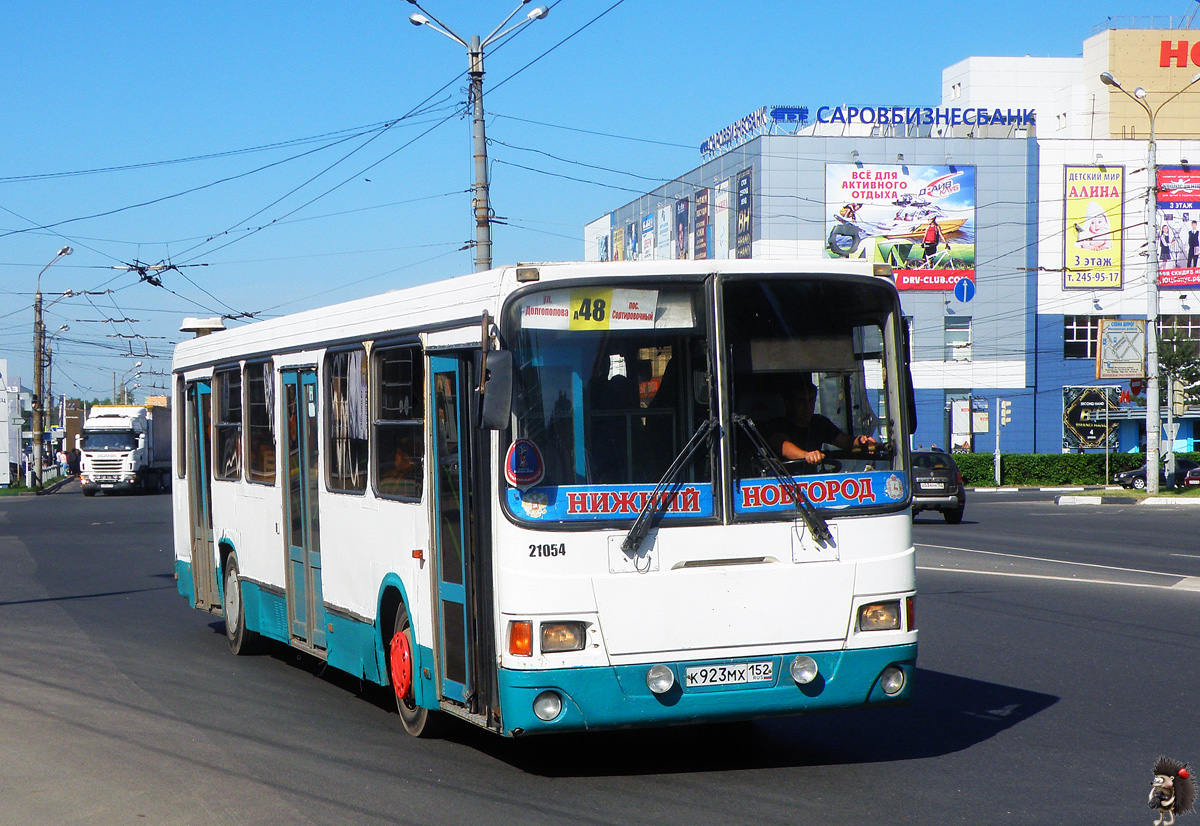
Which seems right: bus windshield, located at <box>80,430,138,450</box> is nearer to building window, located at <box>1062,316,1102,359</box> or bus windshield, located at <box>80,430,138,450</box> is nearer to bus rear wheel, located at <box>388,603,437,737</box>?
building window, located at <box>1062,316,1102,359</box>

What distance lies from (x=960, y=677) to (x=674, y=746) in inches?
120

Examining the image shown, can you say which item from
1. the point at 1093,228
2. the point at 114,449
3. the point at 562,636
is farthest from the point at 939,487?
the point at 1093,228

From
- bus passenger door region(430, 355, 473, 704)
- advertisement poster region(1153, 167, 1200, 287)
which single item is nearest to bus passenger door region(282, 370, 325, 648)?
bus passenger door region(430, 355, 473, 704)

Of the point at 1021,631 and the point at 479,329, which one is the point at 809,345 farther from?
the point at 1021,631

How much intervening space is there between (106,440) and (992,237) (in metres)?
41.3

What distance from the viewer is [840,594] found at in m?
6.96

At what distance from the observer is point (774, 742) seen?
25.8 ft

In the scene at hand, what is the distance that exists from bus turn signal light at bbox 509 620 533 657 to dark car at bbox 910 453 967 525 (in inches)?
1000

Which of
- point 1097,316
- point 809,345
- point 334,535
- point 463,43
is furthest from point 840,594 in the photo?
point 1097,316

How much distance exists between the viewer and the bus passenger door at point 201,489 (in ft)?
41.3

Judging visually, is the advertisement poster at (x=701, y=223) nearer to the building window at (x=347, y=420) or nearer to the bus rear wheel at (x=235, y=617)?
the bus rear wheel at (x=235, y=617)

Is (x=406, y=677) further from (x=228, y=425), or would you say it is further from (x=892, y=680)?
(x=228, y=425)

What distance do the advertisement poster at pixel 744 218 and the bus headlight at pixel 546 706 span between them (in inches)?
2510

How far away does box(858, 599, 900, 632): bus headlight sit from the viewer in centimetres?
701
